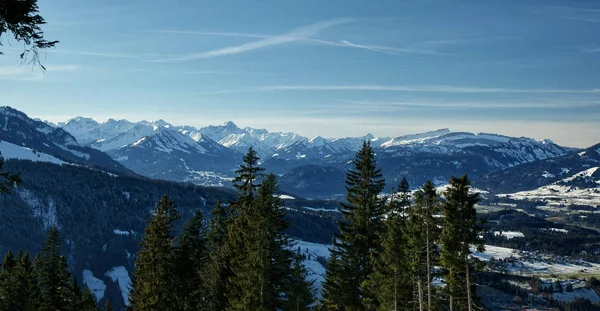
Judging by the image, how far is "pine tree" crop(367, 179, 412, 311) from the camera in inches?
1575

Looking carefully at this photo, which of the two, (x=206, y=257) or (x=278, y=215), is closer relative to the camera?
(x=278, y=215)

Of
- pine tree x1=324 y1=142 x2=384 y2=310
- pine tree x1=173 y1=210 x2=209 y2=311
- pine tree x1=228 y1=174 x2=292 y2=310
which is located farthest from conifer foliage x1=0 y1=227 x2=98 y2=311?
pine tree x1=324 y1=142 x2=384 y2=310

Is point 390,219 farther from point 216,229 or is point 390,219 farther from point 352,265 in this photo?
point 216,229

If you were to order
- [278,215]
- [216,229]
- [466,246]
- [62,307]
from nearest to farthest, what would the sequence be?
[466,246], [278,215], [216,229], [62,307]

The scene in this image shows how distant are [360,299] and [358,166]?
11.9m

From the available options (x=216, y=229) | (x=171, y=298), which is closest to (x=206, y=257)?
(x=216, y=229)

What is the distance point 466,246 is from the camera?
36812mm

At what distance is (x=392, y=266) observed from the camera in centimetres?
4009

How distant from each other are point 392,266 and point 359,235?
358cm

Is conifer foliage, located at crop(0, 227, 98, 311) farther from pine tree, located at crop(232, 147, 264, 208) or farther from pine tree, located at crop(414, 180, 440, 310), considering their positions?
pine tree, located at crop(414, 180, 440, 310)

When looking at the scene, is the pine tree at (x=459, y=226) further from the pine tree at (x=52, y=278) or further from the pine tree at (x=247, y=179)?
the pine tree at (x=52, y=278)

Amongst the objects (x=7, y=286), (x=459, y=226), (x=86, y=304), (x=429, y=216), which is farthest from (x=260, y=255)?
(x=86, y=304)

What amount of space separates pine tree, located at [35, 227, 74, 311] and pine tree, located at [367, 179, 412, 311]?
33.2 meters

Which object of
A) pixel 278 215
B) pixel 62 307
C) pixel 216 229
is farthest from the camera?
pixel 62 307
